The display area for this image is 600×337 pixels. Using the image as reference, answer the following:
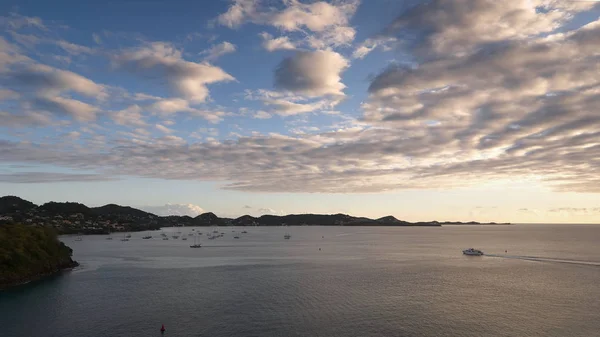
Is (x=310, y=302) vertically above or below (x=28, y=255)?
below

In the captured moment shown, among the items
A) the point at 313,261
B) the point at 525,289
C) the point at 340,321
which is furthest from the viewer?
the point at 313,261

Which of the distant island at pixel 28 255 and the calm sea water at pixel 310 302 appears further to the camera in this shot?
the distant island at pixel 28 255

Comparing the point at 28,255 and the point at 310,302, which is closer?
the point at 310,302

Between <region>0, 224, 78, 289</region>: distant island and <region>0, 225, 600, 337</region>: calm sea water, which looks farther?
<region>0, 224, 78, 289</region>: distant island

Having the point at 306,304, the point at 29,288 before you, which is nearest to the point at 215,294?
the point at 306,304

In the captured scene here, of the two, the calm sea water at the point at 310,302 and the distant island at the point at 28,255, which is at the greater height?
the distant island at the point at 28,255

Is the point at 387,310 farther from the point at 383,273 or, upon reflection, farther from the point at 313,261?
the point at 313,261

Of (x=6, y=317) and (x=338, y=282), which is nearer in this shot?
(x=6, y=317)

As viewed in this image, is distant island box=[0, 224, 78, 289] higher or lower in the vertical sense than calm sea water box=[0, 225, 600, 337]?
higher
